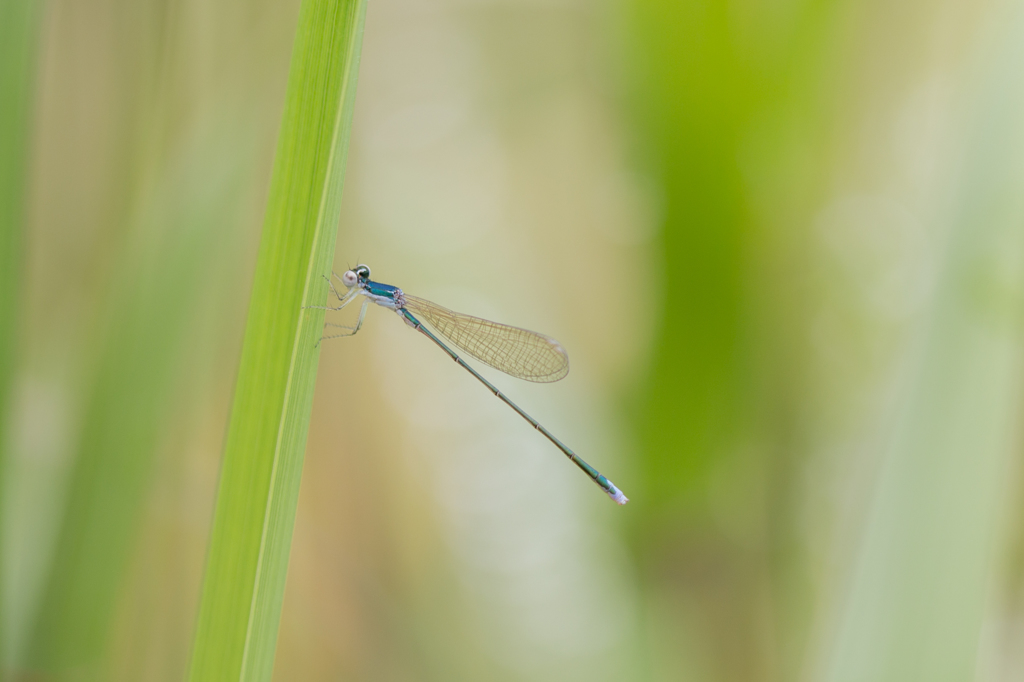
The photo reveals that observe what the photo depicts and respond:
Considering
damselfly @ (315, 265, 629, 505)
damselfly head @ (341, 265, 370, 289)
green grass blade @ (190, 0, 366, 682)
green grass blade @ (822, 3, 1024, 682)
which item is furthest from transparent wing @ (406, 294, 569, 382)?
green grass blade @ (190, 0, 366, 682)

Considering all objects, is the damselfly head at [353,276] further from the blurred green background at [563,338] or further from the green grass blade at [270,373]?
the green grass blade at [270,373]

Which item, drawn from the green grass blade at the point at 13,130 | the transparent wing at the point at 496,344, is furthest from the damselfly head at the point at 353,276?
the green grass blade at the point at 13,130

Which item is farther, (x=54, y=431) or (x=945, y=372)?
(x=54, y=431)

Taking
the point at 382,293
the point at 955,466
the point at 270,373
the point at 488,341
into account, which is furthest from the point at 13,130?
the point at 955,466

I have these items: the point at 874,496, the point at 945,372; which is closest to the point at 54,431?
the point at 874,496

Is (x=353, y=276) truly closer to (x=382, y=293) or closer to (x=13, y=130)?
(x=382, y=293)

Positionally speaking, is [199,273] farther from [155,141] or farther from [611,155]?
[611,155]
